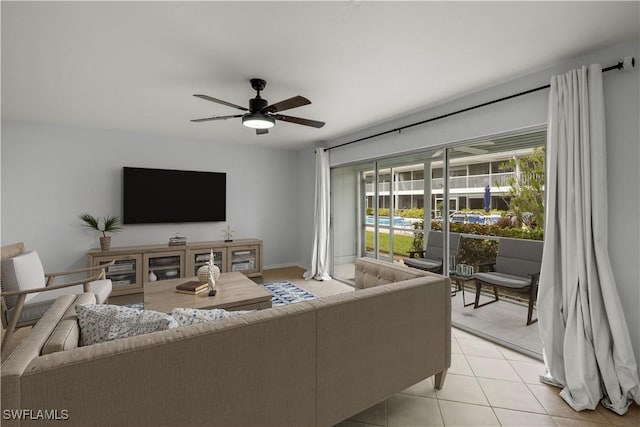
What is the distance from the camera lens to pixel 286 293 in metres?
4.35

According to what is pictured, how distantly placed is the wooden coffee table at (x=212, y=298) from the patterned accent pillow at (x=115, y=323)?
1065 mm

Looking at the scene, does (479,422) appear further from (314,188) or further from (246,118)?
(314,188)

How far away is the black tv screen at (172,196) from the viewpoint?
457 cm

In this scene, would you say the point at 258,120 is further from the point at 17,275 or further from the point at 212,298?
the point at 17,275

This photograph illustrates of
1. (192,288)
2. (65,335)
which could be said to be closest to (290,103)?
(192,288)

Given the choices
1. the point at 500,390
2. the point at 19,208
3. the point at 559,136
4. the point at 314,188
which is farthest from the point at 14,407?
the point at 314,188

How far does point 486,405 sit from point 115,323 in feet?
7.22

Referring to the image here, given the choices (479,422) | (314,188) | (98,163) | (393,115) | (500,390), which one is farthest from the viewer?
(314,188)

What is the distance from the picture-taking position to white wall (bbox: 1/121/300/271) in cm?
396

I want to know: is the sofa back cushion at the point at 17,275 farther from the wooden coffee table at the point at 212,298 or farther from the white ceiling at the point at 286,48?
the white ceiling at the point at 286,48

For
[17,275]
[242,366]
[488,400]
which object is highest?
[17,275]

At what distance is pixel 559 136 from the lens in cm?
223

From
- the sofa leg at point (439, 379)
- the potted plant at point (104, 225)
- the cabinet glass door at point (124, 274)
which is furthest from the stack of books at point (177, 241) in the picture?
the sofa leg at point (439, 379)

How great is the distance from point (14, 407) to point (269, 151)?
→ 518cm
